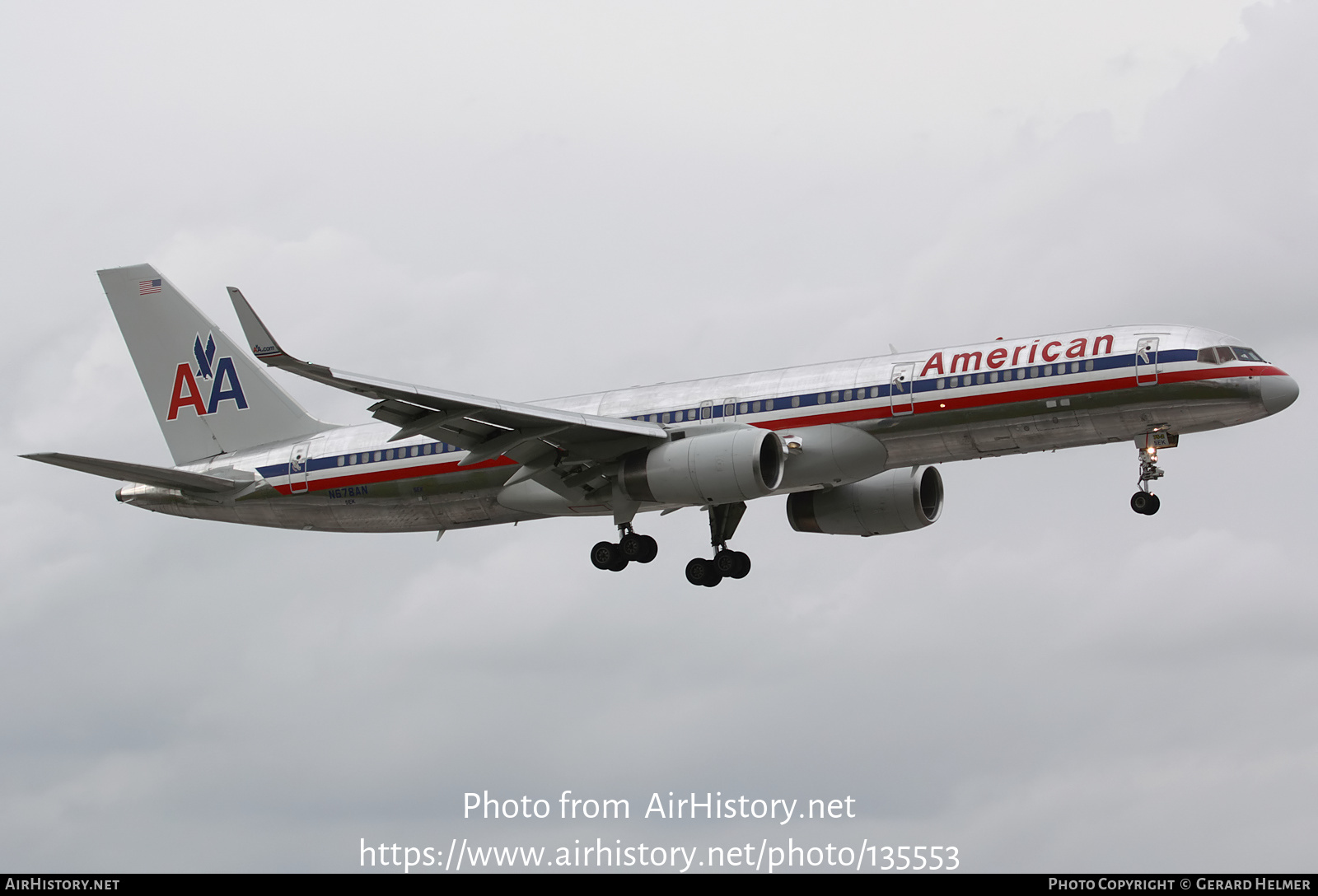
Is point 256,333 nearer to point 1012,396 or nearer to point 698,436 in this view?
point 698,436

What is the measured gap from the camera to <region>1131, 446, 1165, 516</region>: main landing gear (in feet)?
133

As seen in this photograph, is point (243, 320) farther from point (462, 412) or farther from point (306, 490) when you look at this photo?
point (306, 490)

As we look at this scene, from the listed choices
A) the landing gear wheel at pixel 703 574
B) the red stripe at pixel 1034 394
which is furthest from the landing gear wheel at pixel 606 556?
the red stripe at pixel 1034 394

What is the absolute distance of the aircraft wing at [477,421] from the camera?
37.1 meters

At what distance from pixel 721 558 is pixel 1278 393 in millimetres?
16486

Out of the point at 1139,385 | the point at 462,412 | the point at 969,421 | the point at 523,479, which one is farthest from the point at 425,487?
the point at 1139,385

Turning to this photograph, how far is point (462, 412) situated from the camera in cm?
4091

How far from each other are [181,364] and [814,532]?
21.4 m

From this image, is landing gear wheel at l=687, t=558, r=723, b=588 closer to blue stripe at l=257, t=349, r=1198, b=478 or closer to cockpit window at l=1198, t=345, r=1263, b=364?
blue stripe at l=257, t=349, r=1198, b=478

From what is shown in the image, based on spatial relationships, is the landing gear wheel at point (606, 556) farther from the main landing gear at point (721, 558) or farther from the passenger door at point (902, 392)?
the passenger door at point (902, 392)

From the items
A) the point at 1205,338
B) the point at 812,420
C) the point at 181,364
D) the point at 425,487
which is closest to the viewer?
the point at 1205,338

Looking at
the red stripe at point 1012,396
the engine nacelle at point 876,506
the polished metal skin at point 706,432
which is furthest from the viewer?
the engine nacelle at point 876,506

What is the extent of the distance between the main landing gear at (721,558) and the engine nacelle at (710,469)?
600 centimetres

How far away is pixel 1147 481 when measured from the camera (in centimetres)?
4091
